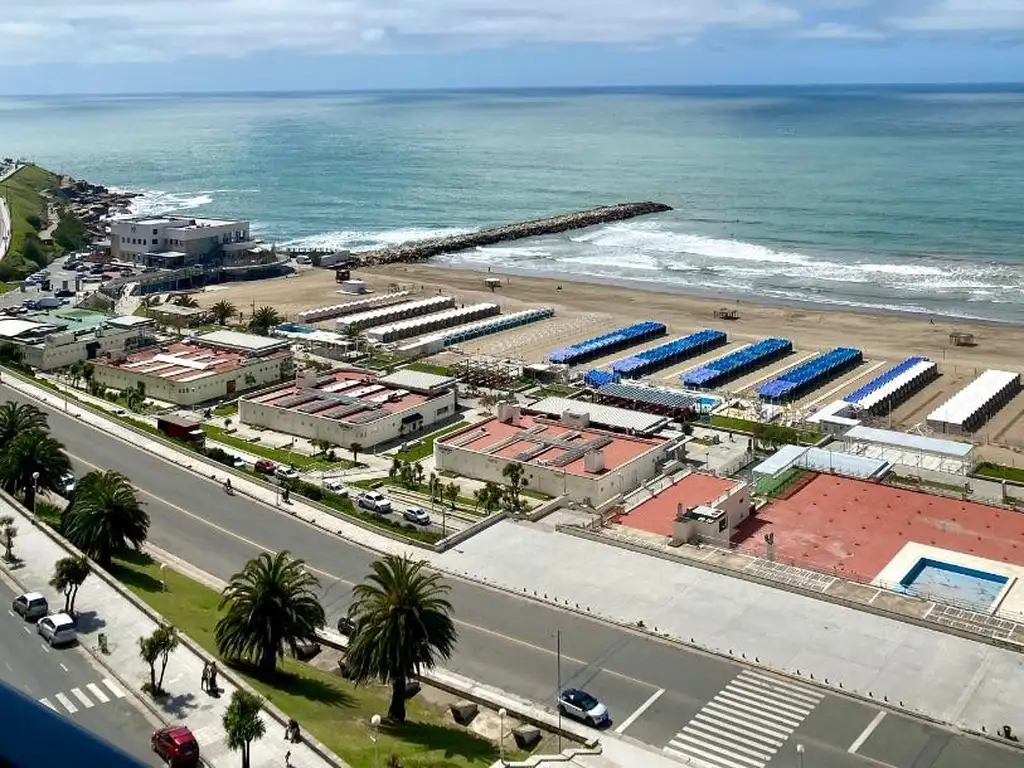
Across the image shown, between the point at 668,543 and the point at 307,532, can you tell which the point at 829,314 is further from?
the point at 307,532

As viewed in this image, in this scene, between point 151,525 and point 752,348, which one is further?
point 752,348

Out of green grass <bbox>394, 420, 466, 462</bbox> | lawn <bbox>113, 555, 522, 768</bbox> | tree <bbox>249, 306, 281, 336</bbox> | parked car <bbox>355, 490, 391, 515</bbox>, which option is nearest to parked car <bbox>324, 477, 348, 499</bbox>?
parked car <bbox>355, 490, 391, 515</bbox>

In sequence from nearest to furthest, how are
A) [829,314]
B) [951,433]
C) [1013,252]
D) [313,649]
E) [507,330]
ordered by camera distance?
1. [313,649]
2. [951,433]
3. [507,330]
4. [829,314]
5. [1013,252]

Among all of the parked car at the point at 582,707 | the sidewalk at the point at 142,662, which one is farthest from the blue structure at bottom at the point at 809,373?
the sidewalk at the point at 142,662

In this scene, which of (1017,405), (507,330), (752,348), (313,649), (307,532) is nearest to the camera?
(313,649)

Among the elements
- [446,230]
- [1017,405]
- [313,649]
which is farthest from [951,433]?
[446,230]

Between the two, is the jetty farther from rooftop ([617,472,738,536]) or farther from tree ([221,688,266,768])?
tree ([221,688,266,768])
